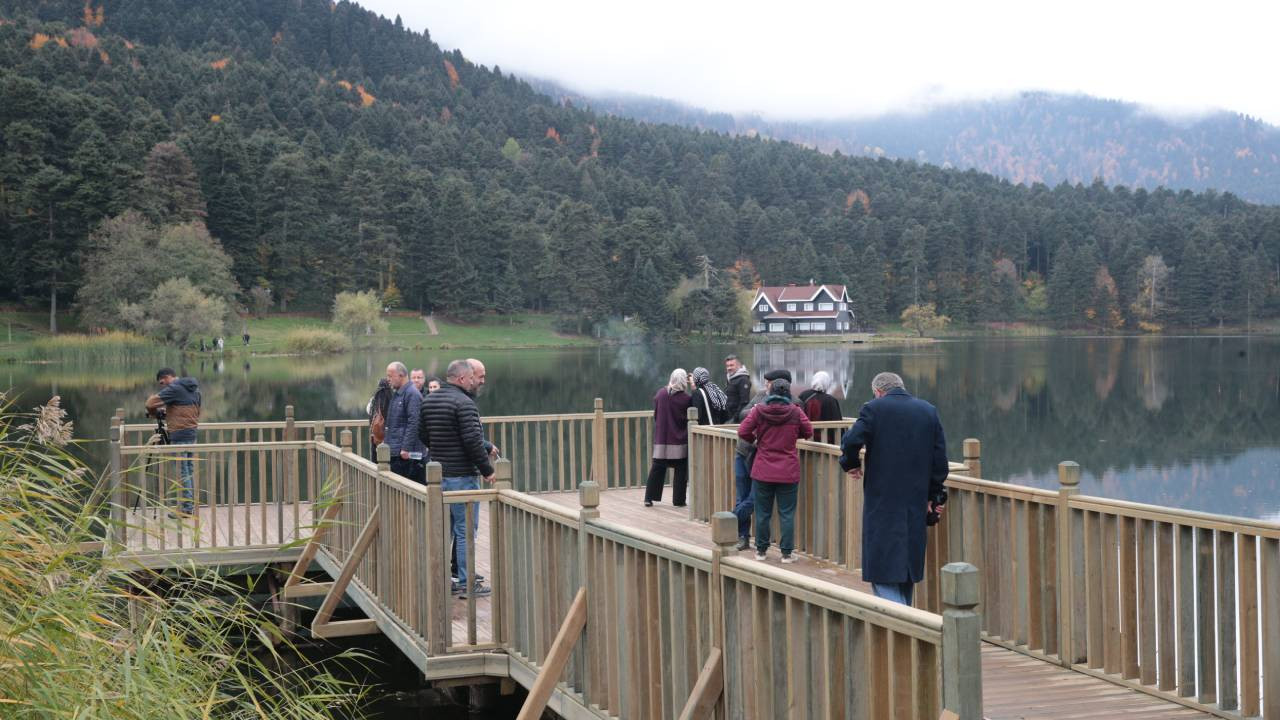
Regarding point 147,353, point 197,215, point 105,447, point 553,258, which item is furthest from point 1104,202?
point 105,447

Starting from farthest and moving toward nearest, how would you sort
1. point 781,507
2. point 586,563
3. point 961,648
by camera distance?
point 781,507 → point 586,563 → point 961,648

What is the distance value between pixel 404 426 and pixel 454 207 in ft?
298

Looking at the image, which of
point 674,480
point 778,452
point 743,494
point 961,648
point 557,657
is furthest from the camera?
point 674,480

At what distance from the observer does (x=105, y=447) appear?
2434 cm

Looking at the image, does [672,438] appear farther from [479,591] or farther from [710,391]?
[479,591]

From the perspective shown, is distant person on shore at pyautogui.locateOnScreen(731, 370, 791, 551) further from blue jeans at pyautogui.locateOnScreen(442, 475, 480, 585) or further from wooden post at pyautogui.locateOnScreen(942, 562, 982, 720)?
wooden post at pyautogui.locateOnScreen(942, 562, 982, 720)

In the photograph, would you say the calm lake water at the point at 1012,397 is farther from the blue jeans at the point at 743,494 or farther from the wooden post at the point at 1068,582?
the wooden post at the point at 1068,582

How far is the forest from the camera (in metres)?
73.4

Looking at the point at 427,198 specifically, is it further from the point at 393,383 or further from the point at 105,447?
the point at 393,383

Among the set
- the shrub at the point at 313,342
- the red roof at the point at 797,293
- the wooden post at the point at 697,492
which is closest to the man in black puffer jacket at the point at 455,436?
the wooden post at the point at 697,492

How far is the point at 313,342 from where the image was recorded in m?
71.4

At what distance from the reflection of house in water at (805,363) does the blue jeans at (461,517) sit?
1432 inches

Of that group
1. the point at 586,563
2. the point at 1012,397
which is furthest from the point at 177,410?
the point at 1012,397

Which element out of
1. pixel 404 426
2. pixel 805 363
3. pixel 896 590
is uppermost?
pixel 805 363
